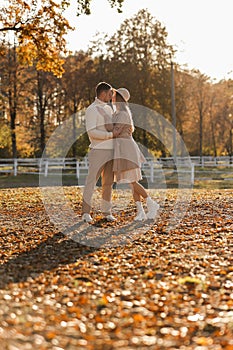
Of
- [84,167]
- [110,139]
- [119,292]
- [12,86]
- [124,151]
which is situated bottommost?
[119,292]

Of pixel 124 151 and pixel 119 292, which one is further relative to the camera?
pixel 124 151

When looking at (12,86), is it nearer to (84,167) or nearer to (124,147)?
(84,167)

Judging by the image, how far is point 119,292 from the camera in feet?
15.9

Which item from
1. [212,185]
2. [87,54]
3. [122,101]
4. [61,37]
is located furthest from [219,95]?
[122,101]

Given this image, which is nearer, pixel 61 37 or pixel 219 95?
pixel 61 37

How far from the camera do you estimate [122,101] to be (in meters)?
8.88

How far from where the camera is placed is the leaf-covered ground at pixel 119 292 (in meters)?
3.75

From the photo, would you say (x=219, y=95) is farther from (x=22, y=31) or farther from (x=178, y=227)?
(x=178, y=227)

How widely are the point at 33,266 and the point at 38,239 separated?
6.25 feet

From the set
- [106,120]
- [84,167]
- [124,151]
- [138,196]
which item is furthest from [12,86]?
[124,151]

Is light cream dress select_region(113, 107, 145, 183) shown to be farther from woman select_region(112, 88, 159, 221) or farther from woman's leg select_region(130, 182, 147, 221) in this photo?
woman's leg select_region(130, 182, 147, 221)

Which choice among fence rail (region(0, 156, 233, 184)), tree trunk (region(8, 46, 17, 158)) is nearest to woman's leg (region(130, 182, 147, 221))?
fence rail (region(0, 156, 233, 184))

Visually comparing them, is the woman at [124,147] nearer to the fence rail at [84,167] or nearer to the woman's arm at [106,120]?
the woman's arm at [106,120]

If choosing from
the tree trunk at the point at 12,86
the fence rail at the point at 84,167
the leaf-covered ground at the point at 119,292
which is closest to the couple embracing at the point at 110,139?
the leaf-covered ground at the point at 119,292
